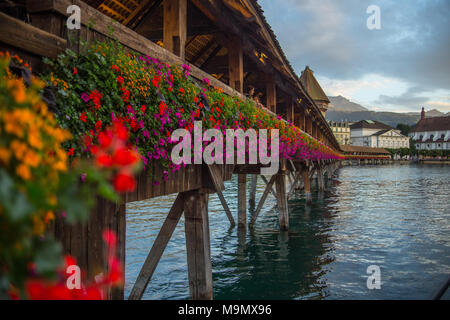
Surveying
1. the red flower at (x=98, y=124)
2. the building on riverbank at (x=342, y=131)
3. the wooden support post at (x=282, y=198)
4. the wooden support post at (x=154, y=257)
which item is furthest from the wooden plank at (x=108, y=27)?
the building on riverbank at (x=342, y=131)

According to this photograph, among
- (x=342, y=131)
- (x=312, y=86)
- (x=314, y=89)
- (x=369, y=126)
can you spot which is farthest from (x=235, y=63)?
(x=342, y=131)

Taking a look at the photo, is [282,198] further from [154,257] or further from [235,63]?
[154,257]

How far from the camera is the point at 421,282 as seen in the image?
270 inches

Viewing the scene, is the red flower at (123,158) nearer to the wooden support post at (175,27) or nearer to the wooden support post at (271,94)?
the wooden support post at (175,27)

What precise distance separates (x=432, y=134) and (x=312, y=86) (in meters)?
80.4

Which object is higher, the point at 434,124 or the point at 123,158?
the point at 434,124

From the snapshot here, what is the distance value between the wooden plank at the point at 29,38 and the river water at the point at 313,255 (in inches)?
153

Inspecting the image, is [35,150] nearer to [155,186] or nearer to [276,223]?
[155,186]

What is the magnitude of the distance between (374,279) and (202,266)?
412 cm

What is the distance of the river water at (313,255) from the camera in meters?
6.52

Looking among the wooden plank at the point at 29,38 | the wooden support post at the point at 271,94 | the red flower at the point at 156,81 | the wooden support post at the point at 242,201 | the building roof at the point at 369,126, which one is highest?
the building roof at the point at 369,126

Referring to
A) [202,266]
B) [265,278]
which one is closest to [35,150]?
[202,266]

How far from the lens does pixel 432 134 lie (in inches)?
4269

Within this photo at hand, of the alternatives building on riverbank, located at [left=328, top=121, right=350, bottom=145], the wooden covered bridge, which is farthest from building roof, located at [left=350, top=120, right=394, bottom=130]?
the wooden covered bridge
